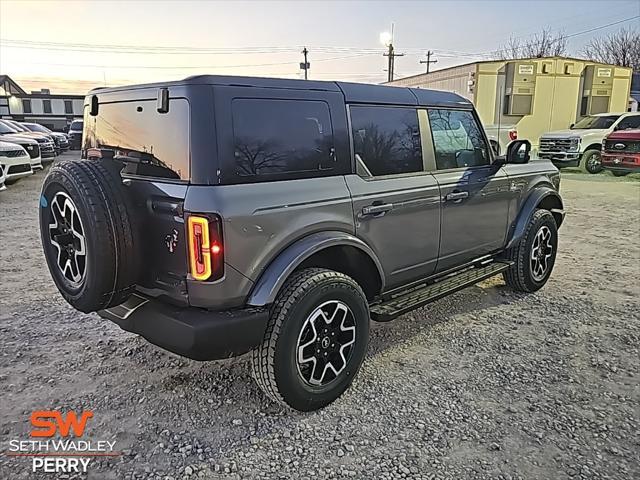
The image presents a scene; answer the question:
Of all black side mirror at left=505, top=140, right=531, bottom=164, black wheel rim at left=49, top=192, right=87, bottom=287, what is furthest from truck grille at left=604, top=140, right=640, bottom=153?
black wheel rim at left=49, top=192, right=87, bottom=287

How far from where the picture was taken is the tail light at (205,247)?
2.55 meters

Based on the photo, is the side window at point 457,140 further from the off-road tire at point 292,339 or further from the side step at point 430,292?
the off-road tire at point 292,339

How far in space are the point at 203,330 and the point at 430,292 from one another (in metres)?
1.91

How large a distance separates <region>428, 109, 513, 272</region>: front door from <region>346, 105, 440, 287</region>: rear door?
0.16m

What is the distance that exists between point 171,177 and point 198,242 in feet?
1.37

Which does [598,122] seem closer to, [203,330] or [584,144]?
[584,144]

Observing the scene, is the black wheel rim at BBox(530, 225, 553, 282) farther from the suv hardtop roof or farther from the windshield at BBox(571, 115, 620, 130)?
the windshield at BBox(571, 115, 620, 130)

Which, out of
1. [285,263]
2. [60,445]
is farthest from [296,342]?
[60,445]

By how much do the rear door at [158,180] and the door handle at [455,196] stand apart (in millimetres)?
2034

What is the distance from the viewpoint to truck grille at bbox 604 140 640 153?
1400cm

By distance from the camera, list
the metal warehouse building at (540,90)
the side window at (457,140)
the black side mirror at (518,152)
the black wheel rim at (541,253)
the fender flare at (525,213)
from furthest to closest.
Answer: the metal warehouse building at (540,90)
the black wheel rim at (541,253)
the fender flare at (525,213)
the black side mirror at (518,152)
the side window at (457,140)

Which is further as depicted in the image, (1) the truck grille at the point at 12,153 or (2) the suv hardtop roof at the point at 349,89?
(1) the truck grille at the point at 12,153

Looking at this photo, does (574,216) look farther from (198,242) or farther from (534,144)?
(534,144)

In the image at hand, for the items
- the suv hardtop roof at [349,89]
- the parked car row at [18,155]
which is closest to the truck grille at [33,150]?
the parked car row at [18,155]
